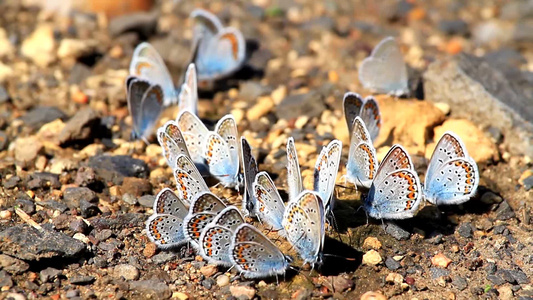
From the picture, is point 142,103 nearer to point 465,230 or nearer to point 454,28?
point 465,230

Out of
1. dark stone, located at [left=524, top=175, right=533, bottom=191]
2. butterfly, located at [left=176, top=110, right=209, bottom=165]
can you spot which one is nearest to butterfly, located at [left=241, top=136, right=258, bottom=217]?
butterfly, located at [left=176, top=110, right=209, bottom=165]

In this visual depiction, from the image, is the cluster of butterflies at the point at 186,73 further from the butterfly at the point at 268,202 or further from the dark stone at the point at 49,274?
the dark stone at the point at 49,274

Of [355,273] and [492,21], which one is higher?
[492,21]

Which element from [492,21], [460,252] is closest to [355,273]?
[460,252]

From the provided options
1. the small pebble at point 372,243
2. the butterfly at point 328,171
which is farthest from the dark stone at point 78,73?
the small pebble at point 372,243

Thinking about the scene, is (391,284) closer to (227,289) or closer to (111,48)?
(227,289)

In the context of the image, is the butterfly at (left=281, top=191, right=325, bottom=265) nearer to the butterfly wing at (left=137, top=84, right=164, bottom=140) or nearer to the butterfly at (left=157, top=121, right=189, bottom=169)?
the butterfly at (left=157, top=121, right=189, bottom=169)

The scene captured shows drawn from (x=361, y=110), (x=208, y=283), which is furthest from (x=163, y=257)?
(x=361, y=110)

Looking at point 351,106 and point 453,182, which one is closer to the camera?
point 453,182
